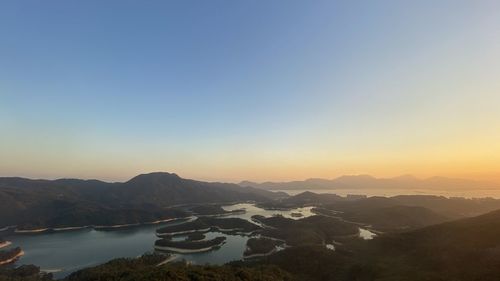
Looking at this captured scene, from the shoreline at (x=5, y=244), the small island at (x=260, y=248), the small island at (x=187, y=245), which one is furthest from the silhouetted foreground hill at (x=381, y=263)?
the shoreline at (x=5, y=244)

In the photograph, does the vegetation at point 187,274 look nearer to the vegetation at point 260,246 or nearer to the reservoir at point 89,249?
the reservoir at point 89,249

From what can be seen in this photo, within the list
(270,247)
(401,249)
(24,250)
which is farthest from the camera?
(24,250)

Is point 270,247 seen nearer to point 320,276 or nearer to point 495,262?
point 320,276

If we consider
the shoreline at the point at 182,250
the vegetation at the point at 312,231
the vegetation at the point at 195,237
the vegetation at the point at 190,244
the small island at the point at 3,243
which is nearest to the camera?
the shoreline at the point at 182,250

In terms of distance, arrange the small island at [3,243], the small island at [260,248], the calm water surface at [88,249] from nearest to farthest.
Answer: the calm water surface at [88,249], the small island at [260,248], the small island at [3,243]

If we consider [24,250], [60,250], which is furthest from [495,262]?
[24,250]

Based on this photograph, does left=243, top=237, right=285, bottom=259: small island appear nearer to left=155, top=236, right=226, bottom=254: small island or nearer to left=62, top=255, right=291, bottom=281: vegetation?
left=155, top=236, right=226, bottom=254: small island
